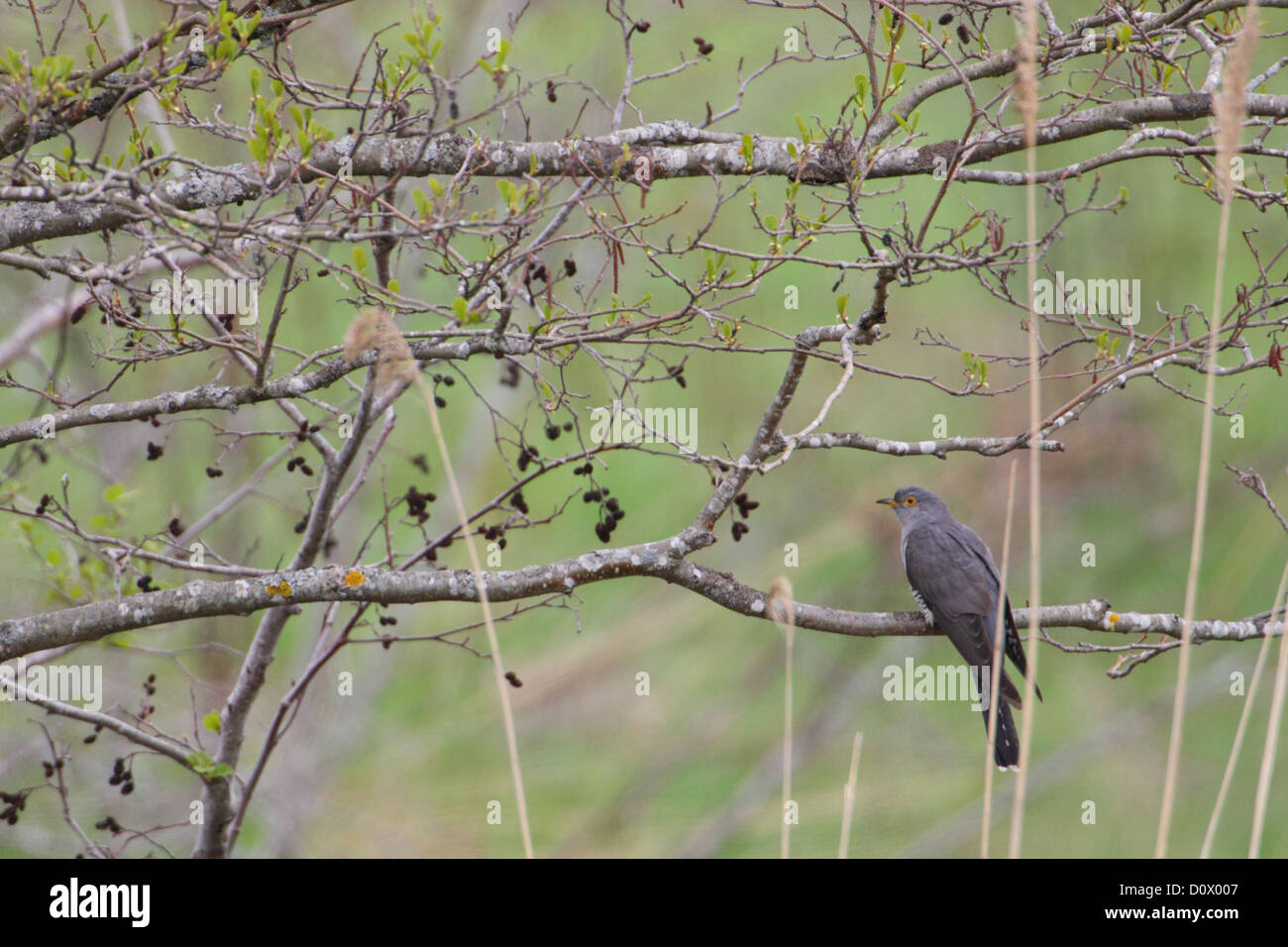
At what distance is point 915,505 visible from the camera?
17.7ft

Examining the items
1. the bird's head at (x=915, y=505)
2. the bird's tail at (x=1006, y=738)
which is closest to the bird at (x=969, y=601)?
the bird's tail at (x=1006, y=738)

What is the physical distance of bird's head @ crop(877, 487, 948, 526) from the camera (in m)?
5.30

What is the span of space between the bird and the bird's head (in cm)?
26

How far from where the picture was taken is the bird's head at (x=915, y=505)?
5301 millimetres

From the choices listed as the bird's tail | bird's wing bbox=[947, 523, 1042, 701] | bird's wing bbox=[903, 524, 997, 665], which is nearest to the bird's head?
bird's wing bbox=[947, 523, 1042, 701]

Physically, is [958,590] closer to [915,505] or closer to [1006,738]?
[1006,738]

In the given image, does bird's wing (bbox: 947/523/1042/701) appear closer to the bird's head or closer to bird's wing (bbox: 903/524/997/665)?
bird's wing (bbox: 903/524/997/665)

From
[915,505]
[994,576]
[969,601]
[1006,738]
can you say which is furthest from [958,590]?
[915,505]

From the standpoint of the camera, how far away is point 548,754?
36.3 ft

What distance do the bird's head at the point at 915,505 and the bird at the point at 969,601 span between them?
0.26 metres

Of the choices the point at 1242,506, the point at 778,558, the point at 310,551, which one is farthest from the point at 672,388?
the point at 310,551

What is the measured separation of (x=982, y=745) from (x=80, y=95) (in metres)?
10.1

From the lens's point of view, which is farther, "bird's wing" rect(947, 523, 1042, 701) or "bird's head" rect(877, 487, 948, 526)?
"bird's head" rect(877, 487, 948, 526)

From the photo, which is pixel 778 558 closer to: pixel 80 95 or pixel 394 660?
pixel 394 660
